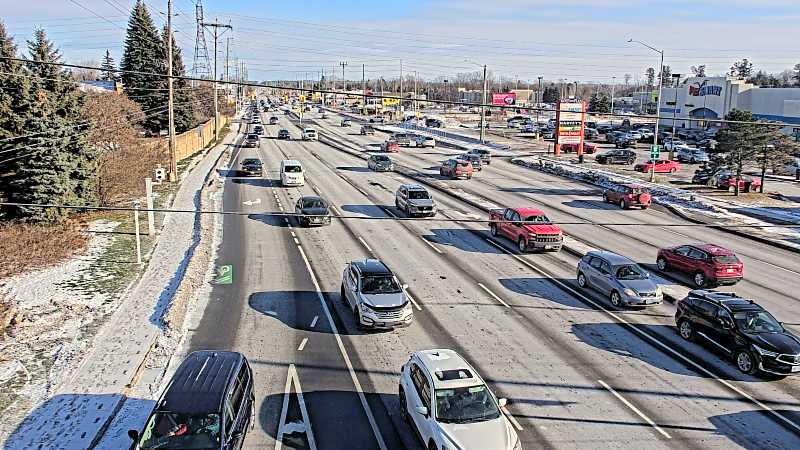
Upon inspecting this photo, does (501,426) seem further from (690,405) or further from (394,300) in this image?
(394,300)

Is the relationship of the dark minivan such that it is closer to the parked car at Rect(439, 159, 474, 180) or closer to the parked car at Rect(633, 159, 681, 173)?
the parked car at Rect(439, 159, 474, 180)

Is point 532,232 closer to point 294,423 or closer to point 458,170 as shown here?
point 294,423

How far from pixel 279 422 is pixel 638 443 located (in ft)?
24.4

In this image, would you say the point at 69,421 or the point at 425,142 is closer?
the point at 69,421

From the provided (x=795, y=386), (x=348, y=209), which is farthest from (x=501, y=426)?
(x=348, y=209)

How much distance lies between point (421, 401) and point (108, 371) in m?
8.24

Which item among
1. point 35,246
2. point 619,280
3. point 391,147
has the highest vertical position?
point 391,147

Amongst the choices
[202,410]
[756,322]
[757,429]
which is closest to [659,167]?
[756,322]

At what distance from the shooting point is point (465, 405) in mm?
12367

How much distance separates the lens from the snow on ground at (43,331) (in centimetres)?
1490

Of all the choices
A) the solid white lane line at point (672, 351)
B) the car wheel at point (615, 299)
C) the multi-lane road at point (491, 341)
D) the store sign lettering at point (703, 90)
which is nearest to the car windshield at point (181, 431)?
the multi-lane road at point (491, 341)

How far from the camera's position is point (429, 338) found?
1858cm

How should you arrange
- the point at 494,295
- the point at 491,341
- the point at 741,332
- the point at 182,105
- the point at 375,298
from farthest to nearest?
1. the point at 182,105
2. the point at 494,295
3. the point at 375,298
4. the point at 491,341
5. the point at 741,332

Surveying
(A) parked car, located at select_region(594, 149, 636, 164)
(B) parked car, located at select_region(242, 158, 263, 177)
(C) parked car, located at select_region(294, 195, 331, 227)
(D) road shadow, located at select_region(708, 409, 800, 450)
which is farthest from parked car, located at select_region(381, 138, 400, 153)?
(D) road shadow, located at select_region(708, 409, 800, 450)
